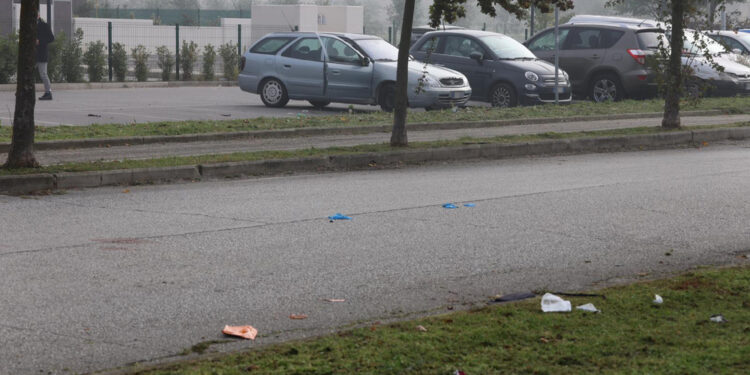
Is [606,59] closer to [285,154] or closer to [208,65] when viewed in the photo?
[285,154]

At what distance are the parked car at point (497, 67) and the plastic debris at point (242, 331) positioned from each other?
1729cm

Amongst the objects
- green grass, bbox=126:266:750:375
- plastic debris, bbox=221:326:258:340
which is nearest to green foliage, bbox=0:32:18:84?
plastic debris, bbox=221:326:258:340

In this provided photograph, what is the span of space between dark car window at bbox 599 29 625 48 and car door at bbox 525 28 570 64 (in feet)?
3.39

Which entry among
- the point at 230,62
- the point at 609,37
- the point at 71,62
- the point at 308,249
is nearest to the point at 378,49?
the point at 609,37

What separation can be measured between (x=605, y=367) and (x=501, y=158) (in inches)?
393

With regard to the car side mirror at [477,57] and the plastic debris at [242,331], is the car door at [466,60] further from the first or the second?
the plastic debris at [242,331]

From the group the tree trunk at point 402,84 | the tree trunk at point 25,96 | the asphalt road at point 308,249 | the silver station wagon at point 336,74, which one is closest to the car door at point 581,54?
the silver station wagon at point 336,74

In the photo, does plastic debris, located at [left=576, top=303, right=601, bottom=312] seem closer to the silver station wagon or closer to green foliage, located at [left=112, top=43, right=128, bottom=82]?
the silver station wagon

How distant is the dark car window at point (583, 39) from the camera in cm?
2461

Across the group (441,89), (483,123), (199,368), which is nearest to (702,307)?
(199,368)

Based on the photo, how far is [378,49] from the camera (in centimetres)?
2175

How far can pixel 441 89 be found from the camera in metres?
20.7

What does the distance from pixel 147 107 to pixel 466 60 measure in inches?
266

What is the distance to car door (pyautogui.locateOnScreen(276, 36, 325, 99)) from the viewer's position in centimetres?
2141
